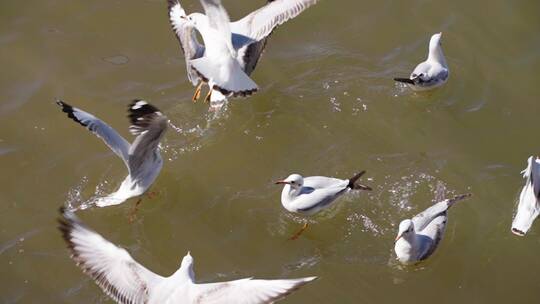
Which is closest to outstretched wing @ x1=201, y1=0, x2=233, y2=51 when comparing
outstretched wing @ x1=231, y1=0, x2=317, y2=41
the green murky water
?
outstretched wing @ x1=231, y1=0, x2=317, y2=41

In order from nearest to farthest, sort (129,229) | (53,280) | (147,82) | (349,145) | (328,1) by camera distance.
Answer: (53,280) < (129,229) < (349,145) < (147,82) < (328,1)

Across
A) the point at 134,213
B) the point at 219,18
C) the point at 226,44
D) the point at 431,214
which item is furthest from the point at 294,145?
the point at 134,213

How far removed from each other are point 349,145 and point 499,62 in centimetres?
206

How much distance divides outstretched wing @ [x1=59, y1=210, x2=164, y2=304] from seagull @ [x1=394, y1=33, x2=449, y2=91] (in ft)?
10.8

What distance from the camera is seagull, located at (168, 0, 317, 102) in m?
7.23

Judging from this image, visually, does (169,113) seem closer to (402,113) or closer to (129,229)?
(129,229)

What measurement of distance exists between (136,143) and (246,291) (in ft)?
5.72

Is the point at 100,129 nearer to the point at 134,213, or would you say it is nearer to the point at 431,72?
the point at 134,213

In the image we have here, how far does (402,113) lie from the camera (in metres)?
7.67

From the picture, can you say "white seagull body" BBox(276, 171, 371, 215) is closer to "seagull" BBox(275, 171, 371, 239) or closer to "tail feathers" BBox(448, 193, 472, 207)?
"seagull" BBox(275, 171, 371, 239)

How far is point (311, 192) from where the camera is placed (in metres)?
6.53

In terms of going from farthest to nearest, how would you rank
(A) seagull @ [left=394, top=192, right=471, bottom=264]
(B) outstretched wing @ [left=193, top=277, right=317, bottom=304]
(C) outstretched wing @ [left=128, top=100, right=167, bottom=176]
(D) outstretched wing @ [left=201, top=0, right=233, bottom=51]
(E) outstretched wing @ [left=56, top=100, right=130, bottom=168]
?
(D) outstretched wing @ [left=201, top=0, right=233, bottom=51] < (E) outstretched wing @ [left=56, top=100, right=130, bottom=168] < (A) seagull @ [left=394, top=192, right=471, bottom=264] < (C) outstretched wing @ [left=128, top=100, right=167, bottom=176] < (B) outstretched wing @ [left=193, top=277, right=317, bottom=304]

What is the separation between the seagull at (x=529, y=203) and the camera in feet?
21.2

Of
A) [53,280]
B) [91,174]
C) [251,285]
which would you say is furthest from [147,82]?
[251,285]
